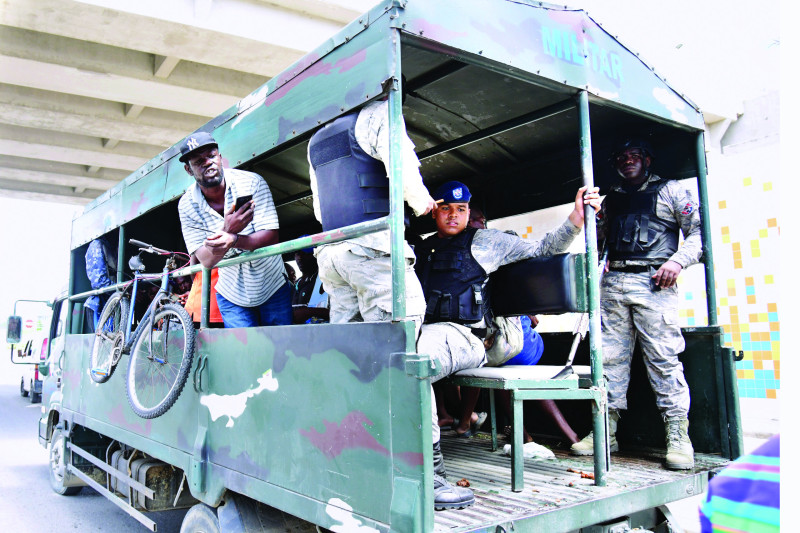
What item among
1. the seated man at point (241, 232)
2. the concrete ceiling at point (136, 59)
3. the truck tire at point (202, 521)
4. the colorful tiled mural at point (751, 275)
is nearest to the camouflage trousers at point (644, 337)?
the seated man at point (241, 232)

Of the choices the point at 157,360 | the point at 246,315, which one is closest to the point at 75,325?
the point at 157,360

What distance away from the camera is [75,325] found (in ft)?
20.5

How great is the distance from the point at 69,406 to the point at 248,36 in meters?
5.56

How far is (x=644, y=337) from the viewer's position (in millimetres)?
3822

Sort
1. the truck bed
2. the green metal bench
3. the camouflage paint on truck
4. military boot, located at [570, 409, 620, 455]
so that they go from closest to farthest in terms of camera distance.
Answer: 1. the camouflage paint on truck
2. the truck bed
3. the green metal bench
4. military boot, located at [570, 409, 620, 455]

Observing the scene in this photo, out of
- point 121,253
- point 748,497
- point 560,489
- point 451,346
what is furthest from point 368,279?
point 121,253

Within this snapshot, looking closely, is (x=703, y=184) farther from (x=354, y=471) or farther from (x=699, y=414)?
(x=354, y=471)

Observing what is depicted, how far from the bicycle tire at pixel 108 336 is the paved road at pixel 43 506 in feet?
4.90

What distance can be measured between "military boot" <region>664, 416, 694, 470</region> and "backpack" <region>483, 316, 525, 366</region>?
38.8 inches

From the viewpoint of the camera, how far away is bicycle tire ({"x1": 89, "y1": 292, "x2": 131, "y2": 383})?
464 centimetres

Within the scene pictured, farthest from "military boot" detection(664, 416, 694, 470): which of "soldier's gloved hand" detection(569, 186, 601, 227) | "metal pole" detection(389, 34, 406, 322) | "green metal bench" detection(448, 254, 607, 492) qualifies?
"metal pole" detection(389, 34, 406, 322)

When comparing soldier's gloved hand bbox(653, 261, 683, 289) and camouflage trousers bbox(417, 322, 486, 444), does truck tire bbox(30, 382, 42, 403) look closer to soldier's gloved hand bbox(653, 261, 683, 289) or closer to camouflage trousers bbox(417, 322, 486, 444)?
camouflage trousers bbox(417, 322, 486, 444)

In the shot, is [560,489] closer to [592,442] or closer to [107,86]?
[592,442]

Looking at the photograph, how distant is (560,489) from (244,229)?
7.05 feet
